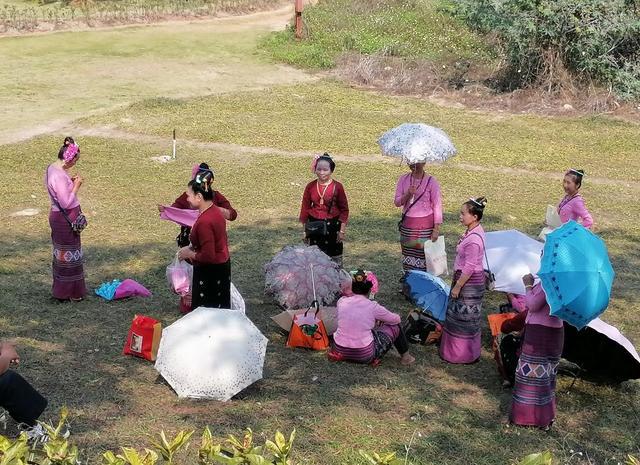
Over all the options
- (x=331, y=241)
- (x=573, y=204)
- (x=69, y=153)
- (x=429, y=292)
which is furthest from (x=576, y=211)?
(x=69, y=153)

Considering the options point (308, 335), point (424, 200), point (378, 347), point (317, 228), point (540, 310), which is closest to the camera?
point (540, 310)

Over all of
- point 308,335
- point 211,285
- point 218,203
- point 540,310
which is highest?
point 218,203

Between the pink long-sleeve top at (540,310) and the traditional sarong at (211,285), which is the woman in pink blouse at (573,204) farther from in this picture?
the traditional sarong at (211,285)

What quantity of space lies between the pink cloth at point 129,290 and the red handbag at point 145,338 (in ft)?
5.01

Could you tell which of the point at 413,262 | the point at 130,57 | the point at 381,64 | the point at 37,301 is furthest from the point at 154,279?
the point at 130,57

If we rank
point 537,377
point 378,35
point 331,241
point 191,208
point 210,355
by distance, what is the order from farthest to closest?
point 378,35 → point 331,241 → point 191,208 → point 210,355 → point 537,377

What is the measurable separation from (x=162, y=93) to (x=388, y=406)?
1470 centimetres

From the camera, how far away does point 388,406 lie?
652 cm

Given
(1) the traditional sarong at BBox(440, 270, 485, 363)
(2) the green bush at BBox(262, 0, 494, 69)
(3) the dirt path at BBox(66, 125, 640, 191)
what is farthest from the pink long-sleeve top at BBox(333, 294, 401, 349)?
(2) the green bush at BBox(262, 0, 494, 69)

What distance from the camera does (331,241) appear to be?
876cm

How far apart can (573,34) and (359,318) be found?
13526mm

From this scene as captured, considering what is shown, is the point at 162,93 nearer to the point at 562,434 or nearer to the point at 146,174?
the point at 146,174

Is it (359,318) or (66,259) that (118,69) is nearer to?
(66,259)

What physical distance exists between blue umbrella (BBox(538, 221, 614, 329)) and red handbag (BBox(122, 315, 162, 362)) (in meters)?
3.33
